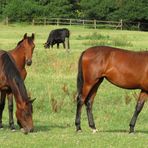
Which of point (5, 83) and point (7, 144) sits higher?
point (5, 83)

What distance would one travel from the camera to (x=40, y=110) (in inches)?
638

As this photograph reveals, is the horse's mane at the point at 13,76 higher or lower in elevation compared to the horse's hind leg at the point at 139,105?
higher

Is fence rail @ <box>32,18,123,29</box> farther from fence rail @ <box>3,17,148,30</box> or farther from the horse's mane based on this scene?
the horse's mane

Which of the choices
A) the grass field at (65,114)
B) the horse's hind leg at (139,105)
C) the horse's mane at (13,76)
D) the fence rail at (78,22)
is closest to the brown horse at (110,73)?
the horse's hind leg at (139,105)

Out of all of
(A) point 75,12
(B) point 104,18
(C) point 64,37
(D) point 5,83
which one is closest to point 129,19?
(B) point 104,18

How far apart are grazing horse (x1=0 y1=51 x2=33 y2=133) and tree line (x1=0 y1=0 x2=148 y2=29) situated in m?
55.5

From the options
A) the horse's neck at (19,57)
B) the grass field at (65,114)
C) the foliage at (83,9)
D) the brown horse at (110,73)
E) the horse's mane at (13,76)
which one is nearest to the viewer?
the grass field at (65,114)

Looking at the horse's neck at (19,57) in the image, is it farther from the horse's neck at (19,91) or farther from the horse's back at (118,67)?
the horse's neck at (19,91)

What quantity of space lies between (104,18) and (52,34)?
35210 mm

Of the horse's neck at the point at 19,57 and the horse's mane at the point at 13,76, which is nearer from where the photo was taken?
the horse's mane at the point at 13,76

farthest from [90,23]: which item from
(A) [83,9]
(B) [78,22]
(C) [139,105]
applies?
(C) [139,105]

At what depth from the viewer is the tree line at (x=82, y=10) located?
67.0 meters

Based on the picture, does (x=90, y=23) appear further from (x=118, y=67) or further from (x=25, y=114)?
(x=25, y=114)

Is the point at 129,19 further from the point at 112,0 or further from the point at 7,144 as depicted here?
the point at 7,144
